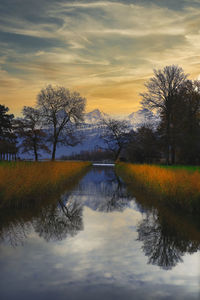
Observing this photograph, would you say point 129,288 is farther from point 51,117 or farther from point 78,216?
point 51,117

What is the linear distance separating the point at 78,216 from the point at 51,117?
111ft

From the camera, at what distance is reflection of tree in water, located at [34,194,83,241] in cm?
712

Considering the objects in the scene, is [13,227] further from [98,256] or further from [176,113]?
[176,113]

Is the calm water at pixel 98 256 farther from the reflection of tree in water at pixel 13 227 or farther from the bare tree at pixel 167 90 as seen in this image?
the bare tree at pixel 167 90

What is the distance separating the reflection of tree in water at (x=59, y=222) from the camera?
712cm

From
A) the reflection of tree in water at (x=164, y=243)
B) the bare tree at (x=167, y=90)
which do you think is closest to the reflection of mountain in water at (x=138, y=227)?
the reflection of tree in water at (x=164, y=243)

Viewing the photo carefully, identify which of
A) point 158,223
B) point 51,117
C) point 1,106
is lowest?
point 158,223

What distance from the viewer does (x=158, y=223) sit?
8555mm

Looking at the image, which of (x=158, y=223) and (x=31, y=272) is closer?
(x=31, y=272)

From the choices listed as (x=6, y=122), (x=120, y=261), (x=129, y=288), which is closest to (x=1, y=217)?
(x=120, y=261)

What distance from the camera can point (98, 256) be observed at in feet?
17.7

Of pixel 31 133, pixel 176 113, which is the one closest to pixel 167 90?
pixel 176 113

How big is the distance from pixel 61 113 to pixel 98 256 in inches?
1516

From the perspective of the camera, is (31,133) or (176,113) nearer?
(176,113)
